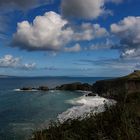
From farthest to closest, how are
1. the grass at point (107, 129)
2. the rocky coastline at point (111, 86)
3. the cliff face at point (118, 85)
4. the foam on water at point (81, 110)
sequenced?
the rocky coastline at point (111, 86), the cliff face at point (118, 85), the foam on water at point (81, 110), the grass at point (107, 129)

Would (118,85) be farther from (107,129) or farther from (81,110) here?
(107,129)

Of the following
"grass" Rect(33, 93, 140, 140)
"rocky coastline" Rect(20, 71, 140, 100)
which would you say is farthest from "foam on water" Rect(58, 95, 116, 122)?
"rocky coastline" Rect(20, 71, 140, 100)

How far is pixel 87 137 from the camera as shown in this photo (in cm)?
1287

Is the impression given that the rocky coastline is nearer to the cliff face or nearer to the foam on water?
the cliff face

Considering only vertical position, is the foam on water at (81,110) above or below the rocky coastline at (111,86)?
below

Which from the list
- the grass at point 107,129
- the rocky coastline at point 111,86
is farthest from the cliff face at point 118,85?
the grass at point 107,129

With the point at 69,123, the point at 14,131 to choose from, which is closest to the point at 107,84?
the point at 14,131

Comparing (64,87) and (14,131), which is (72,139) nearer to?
(14,131)

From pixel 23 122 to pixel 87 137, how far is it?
29.5 meters

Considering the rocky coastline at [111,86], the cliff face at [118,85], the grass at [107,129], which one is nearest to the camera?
the grass at [107,129]

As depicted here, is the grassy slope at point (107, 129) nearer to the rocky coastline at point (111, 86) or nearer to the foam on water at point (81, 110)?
the foam on water at point (81, 110)

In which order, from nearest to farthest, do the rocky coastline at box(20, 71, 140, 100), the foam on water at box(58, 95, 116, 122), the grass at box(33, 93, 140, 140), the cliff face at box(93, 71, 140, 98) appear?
the grass at box(33, 93, 140, 140)
the foam on water at box(58, 95, 116, 122)
the cliff face at box(93, 71, 140, 98)
the rocky coastline at box(20, 71, 140, 100)

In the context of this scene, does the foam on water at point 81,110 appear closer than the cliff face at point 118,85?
Yes

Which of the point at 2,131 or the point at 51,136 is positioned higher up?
the point at 51,136
